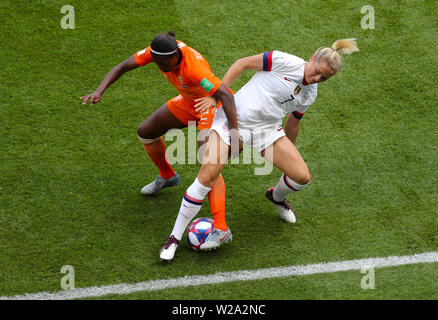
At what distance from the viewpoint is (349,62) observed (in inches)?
286

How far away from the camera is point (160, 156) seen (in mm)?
5621

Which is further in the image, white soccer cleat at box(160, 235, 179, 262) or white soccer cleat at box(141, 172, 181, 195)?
white soccer cleat at box(141, 172, 181, 195)

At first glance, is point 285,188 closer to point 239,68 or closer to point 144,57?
point 239,68

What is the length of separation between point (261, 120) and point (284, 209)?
968 millimetres

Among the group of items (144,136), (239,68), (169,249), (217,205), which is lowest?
(169,249)

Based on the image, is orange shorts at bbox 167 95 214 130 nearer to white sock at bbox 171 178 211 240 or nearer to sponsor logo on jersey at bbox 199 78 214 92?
sponsor logo on jersey at bbox 199 78 214 92

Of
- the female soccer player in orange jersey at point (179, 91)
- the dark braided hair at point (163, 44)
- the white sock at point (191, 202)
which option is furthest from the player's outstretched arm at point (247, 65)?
the white sock at point (191, 202)

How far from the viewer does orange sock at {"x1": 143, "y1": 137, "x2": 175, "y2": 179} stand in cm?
554

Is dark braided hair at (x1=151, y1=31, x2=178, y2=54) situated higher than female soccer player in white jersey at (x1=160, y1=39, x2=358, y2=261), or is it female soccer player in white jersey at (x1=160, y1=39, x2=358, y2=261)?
dark braided hair at (x1=151, y1=31, x2=178, y2=54)

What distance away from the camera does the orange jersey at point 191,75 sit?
4842mm

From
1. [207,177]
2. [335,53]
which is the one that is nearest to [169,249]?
[207,177]

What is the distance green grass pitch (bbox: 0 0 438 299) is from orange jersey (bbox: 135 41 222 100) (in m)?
1.26

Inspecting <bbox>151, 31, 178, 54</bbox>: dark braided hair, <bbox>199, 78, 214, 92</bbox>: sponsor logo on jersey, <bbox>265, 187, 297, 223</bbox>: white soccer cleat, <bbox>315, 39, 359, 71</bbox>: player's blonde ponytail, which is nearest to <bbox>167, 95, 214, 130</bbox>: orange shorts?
<bbox>199, 78, 214, 92</bbox>: sponsor logo on jersey

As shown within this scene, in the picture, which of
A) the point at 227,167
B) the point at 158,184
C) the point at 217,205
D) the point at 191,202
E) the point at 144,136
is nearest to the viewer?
the point at 191,202
